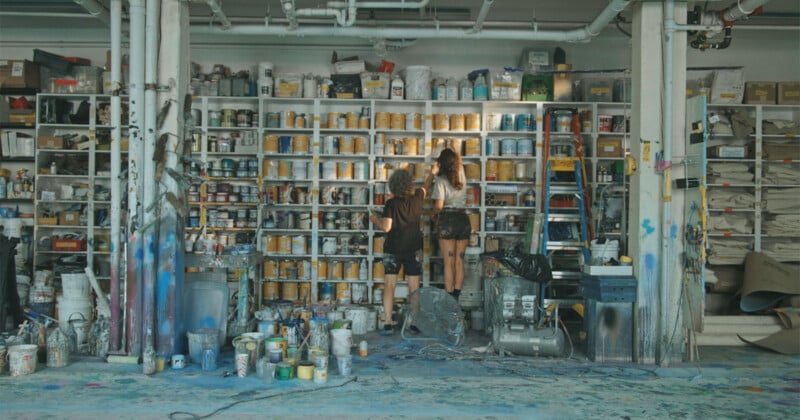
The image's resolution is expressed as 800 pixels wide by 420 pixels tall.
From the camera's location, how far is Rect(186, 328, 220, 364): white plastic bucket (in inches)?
232

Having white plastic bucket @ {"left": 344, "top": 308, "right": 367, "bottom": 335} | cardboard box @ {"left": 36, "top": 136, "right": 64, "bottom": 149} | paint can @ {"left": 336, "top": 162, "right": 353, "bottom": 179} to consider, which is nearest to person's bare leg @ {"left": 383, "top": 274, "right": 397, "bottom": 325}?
white plastic bucket @ {"left": 344, "top": 308, "right": 367, "bottom": 335}

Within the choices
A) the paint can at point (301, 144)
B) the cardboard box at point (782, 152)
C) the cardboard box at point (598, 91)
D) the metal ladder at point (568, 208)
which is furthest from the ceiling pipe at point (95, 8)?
the cardboard box at point (782, 152)

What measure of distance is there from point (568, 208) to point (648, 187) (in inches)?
82.5

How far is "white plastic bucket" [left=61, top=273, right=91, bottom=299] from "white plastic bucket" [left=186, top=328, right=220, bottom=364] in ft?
3.92

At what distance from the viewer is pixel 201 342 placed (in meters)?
6.02

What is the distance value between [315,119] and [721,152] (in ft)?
16.8

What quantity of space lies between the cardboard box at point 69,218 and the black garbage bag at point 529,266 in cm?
551

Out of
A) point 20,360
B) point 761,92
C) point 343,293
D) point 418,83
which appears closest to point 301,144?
point 418,83

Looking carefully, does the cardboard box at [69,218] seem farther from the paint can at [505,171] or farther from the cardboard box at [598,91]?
the cardboard box at [598,91]

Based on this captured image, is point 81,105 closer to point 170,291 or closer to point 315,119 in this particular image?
point 315,119

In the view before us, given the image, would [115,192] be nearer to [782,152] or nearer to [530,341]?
[530,341]

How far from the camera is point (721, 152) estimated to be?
8734mm

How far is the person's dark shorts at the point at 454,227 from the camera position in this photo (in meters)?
7.85

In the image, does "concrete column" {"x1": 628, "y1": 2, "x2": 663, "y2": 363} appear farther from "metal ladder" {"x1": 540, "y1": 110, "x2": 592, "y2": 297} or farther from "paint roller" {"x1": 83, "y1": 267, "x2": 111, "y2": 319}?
"paint roller" {"x1": 83, "y1": 267, "x2": 111, "y2": 319}
